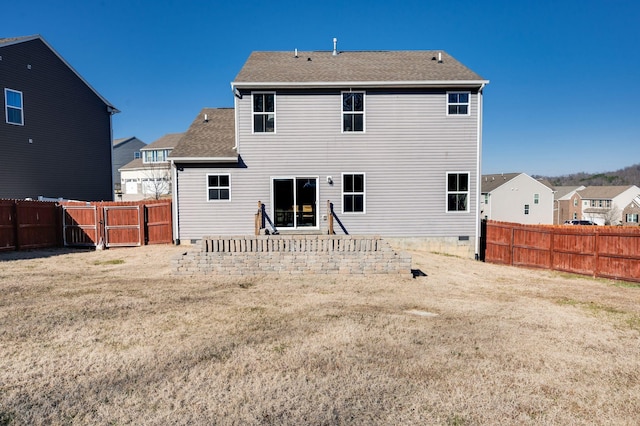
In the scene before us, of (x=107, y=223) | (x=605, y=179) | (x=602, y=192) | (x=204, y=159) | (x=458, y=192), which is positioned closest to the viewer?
(x=204, y=159)

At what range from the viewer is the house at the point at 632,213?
54.3 m

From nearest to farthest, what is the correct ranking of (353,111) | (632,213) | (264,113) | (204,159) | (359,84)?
(204,159) → (359,84) → (264,113) → (353,111) → (632,213)

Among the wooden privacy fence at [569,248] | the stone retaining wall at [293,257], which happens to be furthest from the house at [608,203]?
the stone retaining wall at [293,257]

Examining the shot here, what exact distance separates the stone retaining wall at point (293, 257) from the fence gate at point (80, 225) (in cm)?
762

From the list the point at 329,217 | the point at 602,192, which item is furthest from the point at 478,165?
the point at 602,192

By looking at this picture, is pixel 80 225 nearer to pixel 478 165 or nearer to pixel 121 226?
pixel 121 226

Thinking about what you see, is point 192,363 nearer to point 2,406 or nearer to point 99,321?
point 2,406

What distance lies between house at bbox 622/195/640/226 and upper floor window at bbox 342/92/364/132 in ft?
199

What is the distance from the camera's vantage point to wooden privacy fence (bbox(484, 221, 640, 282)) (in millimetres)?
10703

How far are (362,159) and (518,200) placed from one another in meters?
36.5

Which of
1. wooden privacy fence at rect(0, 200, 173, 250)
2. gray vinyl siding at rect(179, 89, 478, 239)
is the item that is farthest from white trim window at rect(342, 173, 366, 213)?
wooden privacy fence at rect(0, 200, 173, 250)

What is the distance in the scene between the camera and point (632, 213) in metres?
55.0

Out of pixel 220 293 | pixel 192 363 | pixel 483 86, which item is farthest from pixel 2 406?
pixel 483 86

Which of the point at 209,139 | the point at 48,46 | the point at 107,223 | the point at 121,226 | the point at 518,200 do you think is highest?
the point at 48,46
